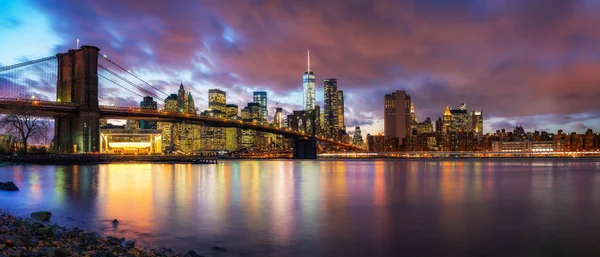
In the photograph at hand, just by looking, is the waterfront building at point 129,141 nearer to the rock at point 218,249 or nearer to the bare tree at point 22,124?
the bare tree at point 22,124

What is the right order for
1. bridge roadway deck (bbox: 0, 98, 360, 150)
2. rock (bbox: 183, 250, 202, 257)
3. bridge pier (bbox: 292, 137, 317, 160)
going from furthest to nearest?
bridge pier (bbox: 292, 137, 317, 160)
bridge roadway deck (bbox: 0, 98, 360, 150)
rock (bbox: 183, 250, 202, 257)

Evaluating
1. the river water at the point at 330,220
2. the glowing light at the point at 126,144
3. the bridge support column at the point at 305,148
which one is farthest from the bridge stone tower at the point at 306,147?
the river water at the point at 330,220

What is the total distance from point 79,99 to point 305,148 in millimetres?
59581

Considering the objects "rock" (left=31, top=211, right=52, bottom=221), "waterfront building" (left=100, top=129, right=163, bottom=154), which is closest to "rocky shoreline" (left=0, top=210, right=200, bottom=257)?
"rock" (left=31, top=211, right=52, bottom=221)

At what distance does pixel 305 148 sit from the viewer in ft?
368

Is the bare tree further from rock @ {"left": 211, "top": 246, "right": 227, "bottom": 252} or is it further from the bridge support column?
the bridge support column

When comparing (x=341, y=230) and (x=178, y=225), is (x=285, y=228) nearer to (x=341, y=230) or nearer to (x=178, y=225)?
(x=341, y=230)

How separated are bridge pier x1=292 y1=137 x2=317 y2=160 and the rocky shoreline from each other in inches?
3855

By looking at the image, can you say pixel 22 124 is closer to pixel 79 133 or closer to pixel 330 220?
pixel 79 133

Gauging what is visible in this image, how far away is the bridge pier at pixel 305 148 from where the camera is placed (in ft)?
363

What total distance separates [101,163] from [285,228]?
50100 millimetres

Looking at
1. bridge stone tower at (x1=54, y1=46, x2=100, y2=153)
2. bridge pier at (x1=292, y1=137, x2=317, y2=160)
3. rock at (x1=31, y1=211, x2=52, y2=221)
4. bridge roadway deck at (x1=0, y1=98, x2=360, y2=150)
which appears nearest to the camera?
rock at (x1=31, y1=211, x2=52, y2=221)

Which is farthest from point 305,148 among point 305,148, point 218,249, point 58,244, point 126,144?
point 58,244

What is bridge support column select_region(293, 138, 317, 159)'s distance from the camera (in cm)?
11056
